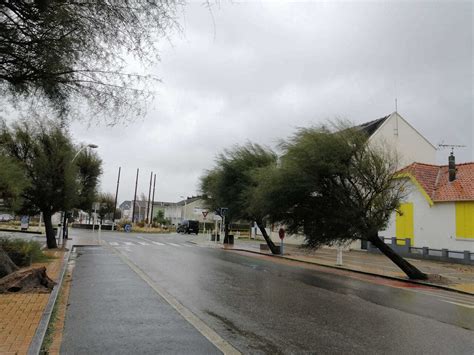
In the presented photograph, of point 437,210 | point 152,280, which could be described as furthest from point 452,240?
point 152,280

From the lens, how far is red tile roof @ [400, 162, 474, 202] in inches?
1038

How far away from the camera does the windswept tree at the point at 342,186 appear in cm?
1744

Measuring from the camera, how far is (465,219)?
2558 centimetres

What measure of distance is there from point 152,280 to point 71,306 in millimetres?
4252

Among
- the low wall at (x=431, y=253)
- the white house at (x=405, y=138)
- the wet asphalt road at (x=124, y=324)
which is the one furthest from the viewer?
→ the white house at (x=405, y=138)

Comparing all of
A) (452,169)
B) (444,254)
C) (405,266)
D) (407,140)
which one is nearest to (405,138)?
(407,140)

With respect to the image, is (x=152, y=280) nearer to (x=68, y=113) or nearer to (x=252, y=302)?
(x=252, y=302)

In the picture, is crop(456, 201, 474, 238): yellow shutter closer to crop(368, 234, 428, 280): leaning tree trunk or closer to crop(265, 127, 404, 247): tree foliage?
crop(265, 127, 404, 247): tree foliage

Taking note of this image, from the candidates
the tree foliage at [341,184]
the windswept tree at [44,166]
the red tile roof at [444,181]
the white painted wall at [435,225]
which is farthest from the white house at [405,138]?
the windswept tree at [44,166]

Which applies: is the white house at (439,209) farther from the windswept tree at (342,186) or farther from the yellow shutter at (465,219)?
the windswept tree at (342,186)

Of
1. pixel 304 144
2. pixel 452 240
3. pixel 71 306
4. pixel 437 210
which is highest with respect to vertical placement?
pixel 304 144

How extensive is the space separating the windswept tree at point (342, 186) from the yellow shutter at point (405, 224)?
480 inches

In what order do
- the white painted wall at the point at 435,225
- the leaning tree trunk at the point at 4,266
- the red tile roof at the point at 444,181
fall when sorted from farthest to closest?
the red tile roof at the point at 444,181
the white painted wall at the point at 435,225
the leaning tree trunk at the point at 4,266

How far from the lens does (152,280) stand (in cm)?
1300
